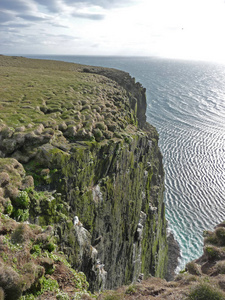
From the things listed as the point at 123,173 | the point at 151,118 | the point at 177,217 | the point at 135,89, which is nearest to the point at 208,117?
the point at 151,118

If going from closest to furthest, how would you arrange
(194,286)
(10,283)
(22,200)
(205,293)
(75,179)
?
1. (10,283)
2. (205,293)
3. (194,286)
4. (22,200)
5. (75,179)

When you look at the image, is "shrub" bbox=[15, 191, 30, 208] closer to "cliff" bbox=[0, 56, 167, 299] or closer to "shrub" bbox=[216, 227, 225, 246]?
"cliff" bbox=[0, 56, 167, 299]

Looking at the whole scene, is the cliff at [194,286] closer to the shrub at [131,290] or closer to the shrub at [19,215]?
the shrub at [131,290]

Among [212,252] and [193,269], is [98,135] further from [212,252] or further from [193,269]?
[212,252]

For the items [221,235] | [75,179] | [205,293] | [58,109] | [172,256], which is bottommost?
[172,256]

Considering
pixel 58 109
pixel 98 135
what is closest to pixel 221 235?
pixel 98 135

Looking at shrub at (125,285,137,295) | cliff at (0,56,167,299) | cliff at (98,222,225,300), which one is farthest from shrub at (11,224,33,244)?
shrub at (125,285,137,295)
